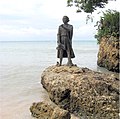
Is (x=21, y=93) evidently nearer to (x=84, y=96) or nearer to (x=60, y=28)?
(x=60, y=28)

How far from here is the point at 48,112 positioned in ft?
23.8

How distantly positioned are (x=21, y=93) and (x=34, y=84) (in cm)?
195

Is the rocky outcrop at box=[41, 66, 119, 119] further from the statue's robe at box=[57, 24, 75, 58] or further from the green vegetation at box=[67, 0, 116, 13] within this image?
the green vegetation at box=[67, 0, 116, 13]

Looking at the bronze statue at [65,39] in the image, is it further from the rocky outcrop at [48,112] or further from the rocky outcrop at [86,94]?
the rocky outcrop at [48,112]

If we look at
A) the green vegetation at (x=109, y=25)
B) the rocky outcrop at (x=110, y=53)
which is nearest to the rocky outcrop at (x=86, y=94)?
the rocky outcrop at (x=110, y=53)

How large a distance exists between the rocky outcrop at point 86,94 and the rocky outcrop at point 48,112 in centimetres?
85

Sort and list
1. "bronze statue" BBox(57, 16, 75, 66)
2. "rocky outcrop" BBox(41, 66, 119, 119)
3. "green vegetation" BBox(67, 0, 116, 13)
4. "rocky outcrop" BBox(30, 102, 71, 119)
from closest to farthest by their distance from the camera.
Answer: "rocky outcrop" BBox(30, 102, 71, 119)
"rocky outcrop" BBox(41, 66, 119, 119)
"bronze statue" BBox(57, 16, 75, 66)
"green vegetation" BBox(67, 0, 116, 13)

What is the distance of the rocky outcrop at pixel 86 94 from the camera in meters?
7.38

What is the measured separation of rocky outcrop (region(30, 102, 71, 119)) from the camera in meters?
6.73

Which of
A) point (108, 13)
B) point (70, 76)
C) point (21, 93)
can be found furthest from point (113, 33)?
point (70, 76)

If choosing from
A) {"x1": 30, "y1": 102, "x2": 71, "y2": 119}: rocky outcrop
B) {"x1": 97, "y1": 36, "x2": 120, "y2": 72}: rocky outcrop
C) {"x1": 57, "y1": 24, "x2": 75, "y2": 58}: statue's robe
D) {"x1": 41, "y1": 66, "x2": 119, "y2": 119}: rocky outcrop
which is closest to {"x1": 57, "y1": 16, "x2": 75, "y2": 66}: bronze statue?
{"x1": 57, "y1": 24, "x2": 75, "y2": 58}: statue's robe

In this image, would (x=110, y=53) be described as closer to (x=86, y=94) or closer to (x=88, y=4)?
(x=88, y=4)

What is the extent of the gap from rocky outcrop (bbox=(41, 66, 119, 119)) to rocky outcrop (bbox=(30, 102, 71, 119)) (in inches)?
33.3

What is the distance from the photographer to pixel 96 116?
7395mm
